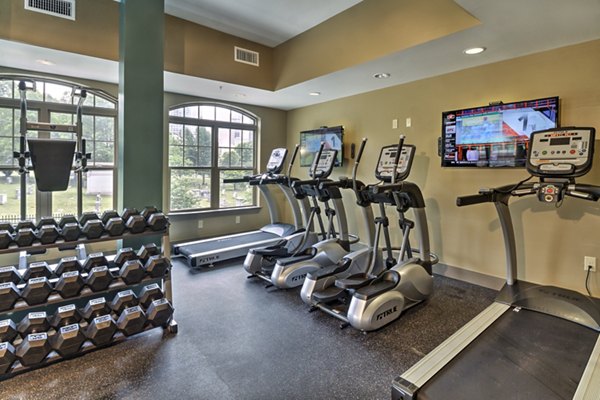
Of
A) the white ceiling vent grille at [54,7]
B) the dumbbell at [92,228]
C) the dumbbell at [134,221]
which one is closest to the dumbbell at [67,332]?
the dumbbell at [92,228]

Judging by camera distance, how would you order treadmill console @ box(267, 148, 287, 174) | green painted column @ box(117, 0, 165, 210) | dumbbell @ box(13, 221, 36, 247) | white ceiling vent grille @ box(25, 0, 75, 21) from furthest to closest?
treadmill console @ box(267, 148, 287, 174) < white ceiling vent grille @ box(25, 0, 75, 21) < green painted column @ box(117, 0, 165, 210) < dumbbell @ box(13, 221, 36, 247)

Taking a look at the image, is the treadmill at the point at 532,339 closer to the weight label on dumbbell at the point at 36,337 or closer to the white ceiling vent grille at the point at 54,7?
the weight label on dumbbell at the point at 36,337

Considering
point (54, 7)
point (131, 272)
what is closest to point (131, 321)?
point (131, 272)

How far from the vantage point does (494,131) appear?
3557mm

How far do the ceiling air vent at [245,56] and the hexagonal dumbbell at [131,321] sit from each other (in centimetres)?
359

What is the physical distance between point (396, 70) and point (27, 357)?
434 cm

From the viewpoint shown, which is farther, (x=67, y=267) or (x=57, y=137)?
(x=57, y=137)

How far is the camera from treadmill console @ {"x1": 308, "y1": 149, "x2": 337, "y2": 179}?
4066mm

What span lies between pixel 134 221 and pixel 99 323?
805mm

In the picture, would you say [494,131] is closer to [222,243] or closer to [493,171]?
[493,171]

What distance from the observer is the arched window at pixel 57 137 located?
3959 millimetres

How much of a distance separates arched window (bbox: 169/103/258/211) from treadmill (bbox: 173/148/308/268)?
0.95 metres

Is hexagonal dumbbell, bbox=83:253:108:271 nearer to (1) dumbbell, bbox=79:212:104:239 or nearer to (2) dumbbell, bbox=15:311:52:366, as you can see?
(1) dumbbell, bbox=79:212:104:239

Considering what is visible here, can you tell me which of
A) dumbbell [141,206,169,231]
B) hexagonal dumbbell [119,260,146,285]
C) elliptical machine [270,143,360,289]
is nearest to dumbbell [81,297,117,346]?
hexagonal dumbbell [119,260,146,285]
